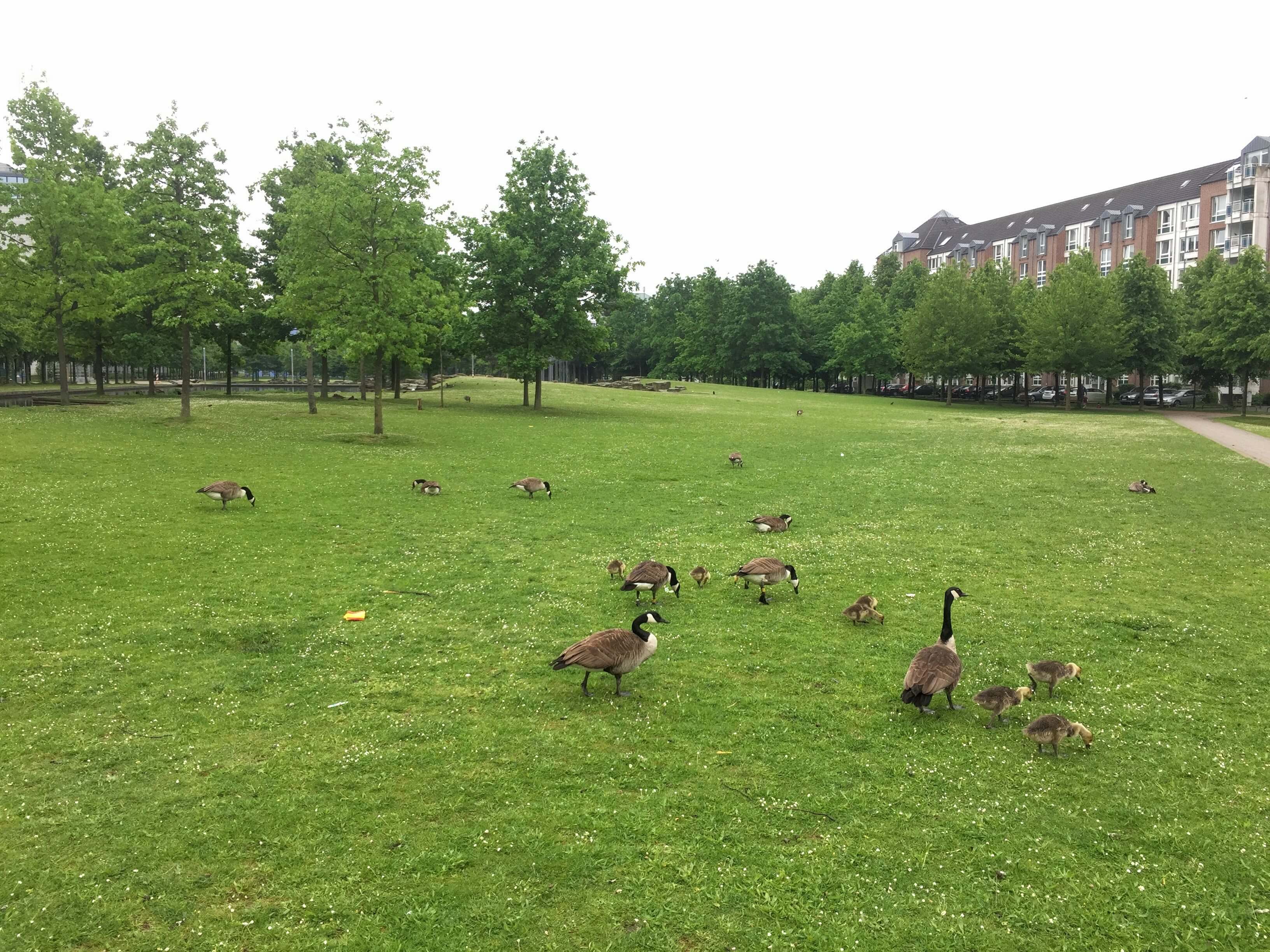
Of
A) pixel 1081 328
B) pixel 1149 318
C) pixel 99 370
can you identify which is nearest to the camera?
pixel 99 370

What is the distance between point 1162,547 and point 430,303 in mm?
37980

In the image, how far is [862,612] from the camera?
43.1ft

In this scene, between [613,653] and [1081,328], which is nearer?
[613,653]

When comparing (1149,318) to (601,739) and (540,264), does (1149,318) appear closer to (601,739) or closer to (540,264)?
(540,264)

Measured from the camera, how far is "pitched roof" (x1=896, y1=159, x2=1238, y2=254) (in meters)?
122

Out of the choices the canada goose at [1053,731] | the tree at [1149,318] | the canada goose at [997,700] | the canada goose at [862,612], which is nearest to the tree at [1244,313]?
the tree at [1149,318]

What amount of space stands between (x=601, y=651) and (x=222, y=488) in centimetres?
1550

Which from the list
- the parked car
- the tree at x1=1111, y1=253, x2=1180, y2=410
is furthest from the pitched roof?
the tree at x1=1111, y1=253, x2=1180, y2=410

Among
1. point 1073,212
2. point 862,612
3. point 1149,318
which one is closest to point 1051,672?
point 862,612

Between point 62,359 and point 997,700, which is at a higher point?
point 62,359

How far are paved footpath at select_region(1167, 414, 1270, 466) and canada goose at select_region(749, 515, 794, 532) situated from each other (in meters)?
28.7

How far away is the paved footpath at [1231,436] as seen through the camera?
132ft

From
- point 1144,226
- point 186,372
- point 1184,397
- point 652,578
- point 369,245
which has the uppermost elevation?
point 1144,226

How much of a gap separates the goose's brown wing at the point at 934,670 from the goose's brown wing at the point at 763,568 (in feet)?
13.5
